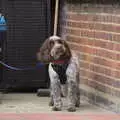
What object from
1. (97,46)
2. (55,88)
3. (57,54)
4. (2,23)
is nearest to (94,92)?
(97,46)

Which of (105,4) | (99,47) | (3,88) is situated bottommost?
(3,88)

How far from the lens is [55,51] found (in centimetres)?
920

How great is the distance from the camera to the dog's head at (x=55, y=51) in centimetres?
920

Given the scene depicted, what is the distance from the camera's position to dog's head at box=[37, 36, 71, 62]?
9195mm

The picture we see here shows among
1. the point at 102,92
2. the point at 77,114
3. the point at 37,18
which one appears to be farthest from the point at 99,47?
the point at 37,18

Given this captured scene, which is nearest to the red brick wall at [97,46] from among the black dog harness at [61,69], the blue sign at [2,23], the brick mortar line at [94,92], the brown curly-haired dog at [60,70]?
the brick mortar line at [94,92]

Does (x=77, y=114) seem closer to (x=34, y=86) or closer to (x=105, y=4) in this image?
(x=105, y=4)

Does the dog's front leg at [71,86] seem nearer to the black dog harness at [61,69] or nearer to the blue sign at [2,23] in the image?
the black dog harness at [61,69]

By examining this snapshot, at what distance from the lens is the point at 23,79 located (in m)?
11.9

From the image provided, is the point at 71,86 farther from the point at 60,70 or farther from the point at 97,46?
the point at 97,46

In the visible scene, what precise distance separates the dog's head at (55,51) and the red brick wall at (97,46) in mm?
769

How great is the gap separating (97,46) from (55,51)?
45.7 inches

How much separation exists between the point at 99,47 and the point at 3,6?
8.83 feet

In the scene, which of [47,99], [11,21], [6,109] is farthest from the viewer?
[11,21]
